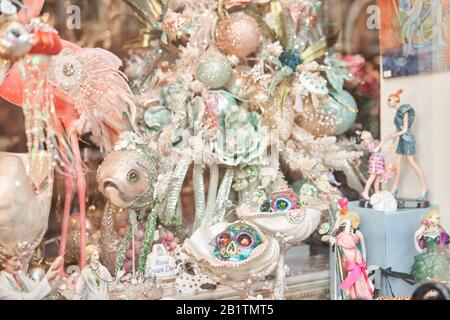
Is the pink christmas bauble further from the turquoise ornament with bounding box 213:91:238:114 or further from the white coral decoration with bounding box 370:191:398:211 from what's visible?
the white coral decoration with bounding box 370:191:398:211

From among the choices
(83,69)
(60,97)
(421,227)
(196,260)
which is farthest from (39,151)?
(421,227)

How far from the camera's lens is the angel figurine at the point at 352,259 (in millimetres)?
2307

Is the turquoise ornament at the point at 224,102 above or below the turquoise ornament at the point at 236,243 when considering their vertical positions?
above

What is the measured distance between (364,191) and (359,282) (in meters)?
0.43

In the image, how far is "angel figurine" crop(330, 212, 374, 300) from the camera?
7.57 ft

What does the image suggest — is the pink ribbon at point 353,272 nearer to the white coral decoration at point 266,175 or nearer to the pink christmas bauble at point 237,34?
the white coral decoration at point 266,175

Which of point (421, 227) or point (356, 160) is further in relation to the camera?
point (356, 160)

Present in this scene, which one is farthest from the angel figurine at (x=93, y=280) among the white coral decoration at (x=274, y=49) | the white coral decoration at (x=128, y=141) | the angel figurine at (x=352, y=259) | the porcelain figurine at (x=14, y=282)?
the white coral decoration at (x=274, y=49)

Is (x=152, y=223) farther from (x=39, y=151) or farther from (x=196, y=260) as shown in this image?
(x=39, y=151)

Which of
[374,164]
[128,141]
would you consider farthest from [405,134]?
[128,141]

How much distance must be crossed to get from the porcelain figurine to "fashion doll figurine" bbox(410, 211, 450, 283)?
148 centimetres

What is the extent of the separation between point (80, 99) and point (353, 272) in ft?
4.14

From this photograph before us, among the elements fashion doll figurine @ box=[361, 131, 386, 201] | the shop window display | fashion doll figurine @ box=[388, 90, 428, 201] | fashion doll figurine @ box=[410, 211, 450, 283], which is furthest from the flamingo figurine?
fashion doll figurine @ box=[410, 211, 450, 283]

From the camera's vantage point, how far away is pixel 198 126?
2.42 m
